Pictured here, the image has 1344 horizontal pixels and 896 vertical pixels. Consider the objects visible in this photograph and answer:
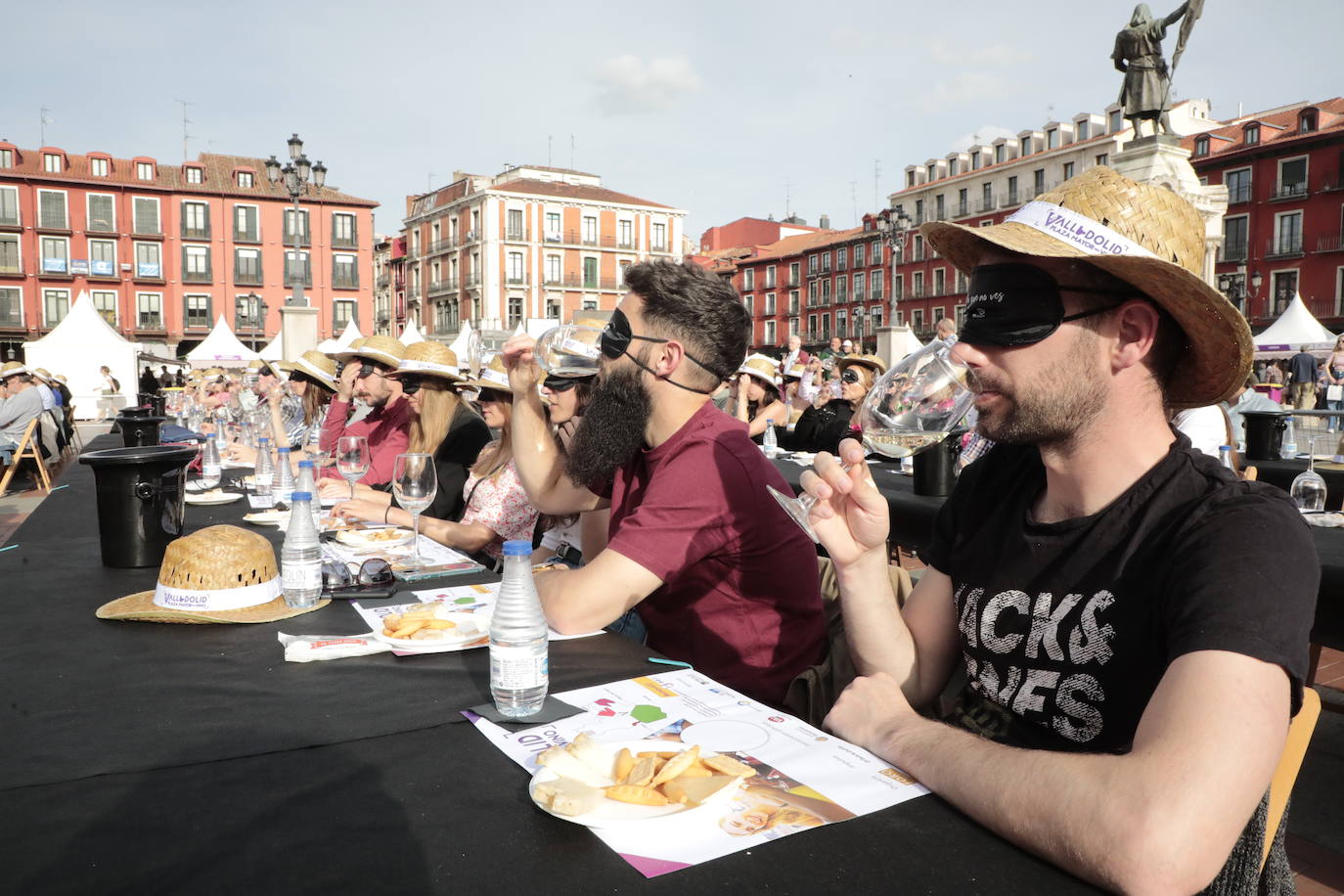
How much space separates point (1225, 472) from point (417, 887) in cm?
133

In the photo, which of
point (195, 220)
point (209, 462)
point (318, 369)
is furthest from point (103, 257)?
point (209, 462)

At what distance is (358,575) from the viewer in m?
2.31

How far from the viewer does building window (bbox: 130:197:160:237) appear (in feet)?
145

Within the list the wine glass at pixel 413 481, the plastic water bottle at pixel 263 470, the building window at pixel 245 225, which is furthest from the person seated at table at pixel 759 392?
the building window at pixel 245 225

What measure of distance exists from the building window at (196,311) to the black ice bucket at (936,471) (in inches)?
1916

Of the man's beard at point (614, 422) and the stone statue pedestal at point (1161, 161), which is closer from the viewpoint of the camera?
the man's beard at point (614, 422)

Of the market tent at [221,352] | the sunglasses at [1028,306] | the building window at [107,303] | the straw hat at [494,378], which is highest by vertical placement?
the building window at [107,303]

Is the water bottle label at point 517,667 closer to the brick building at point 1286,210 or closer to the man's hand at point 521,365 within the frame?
the man's hand at point 521,365

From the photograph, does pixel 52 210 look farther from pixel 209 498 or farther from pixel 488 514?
pixel 488 514

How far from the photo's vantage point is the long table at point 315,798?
3.15 ft

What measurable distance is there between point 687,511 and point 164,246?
51.1 m

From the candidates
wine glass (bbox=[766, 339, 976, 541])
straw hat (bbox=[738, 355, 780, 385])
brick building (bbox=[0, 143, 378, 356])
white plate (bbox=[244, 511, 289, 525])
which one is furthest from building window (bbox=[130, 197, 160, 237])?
wine glass (bbox=[766, 339, 976, 541])

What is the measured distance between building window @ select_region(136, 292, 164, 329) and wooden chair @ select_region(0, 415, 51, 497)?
38556 millimetres

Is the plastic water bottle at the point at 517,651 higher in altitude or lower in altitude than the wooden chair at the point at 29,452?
higher
